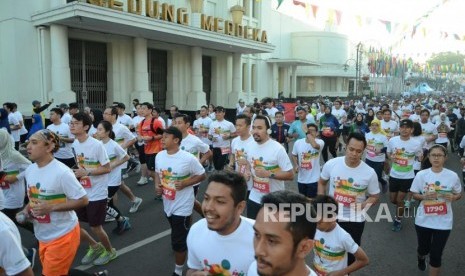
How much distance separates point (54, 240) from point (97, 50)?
1693 cm

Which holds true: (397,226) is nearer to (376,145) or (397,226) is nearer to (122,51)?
(376,145)

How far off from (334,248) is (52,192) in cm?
266

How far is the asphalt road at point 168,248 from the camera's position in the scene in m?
4.80

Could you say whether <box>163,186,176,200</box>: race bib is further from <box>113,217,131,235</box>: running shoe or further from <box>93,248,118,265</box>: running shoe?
<box>113,217,131,235</box>: running shoe

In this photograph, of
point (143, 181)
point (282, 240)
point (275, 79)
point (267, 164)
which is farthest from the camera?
point (275, 79)

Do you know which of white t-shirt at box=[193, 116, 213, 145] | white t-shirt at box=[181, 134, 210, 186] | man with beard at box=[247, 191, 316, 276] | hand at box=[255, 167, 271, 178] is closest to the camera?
man with beard at box=[247, 191, 316, 276]

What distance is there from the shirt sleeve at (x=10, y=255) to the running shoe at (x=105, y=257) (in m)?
2.41

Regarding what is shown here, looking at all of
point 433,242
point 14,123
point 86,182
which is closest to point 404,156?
point 433,242

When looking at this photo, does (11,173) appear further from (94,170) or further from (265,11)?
(265,11)

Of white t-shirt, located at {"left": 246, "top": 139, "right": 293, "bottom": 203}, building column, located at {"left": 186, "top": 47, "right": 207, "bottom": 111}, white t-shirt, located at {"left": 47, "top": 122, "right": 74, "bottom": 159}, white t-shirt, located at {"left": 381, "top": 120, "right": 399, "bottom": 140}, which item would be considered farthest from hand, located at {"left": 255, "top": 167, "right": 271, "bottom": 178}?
building column, located at {"left": 186, "top": 47, "right": 207, "bottom": 111}

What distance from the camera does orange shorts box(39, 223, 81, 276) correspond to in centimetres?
353

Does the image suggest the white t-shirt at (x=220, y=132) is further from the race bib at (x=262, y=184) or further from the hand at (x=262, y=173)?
the hand at (x=262, y=173)

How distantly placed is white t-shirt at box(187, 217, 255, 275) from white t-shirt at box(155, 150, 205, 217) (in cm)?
187

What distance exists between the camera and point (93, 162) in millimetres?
5301
